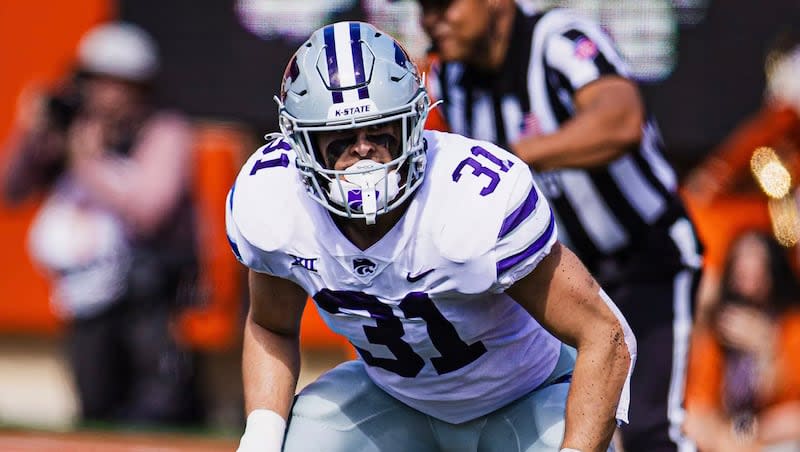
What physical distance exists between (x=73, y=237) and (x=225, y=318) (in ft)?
A: 2.54

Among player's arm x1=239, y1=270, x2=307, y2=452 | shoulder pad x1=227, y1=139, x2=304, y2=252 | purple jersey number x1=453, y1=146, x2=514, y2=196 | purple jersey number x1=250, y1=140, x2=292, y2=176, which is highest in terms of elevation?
purple jersey number x1=453, y1=146, x2=514, y2=196

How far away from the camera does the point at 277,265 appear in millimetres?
2785

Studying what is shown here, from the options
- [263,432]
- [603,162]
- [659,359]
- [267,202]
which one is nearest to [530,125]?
[603,162]

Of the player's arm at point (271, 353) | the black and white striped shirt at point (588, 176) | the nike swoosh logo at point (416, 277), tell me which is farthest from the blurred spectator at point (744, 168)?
the nike swoosh logo at point (416, 277)

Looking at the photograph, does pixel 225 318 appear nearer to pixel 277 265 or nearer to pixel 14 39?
pixel 14 39

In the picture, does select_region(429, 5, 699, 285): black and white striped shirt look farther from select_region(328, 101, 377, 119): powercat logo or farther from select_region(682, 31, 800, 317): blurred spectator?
select_region(682, 31, 800, 317): blurred spectator

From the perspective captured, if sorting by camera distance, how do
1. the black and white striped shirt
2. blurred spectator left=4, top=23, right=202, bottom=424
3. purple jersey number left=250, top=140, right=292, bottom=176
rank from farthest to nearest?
blurred spectator left=4, top=23, right=202, bottom=424 → the black and white striped shirt → purple jersey number left=250, top=140, right=292, bottom=176

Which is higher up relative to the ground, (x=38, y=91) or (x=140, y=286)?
(x=38, y=91)

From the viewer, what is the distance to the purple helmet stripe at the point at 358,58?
8.74 feet

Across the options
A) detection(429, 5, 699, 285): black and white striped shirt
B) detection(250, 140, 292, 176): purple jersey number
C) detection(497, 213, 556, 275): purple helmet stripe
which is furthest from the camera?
detection(429, 5, 699, 285): black and white striped shirt

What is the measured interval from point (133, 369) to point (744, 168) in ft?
9.03

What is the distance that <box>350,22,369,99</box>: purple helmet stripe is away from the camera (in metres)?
2.66

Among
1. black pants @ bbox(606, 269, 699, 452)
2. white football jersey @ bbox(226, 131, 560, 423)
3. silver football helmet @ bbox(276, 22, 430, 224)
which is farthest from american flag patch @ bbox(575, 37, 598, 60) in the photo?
silver football helmet @ bbox(276, 22, 430, 224)

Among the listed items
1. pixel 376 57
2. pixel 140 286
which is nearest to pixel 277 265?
pixel 376 57
